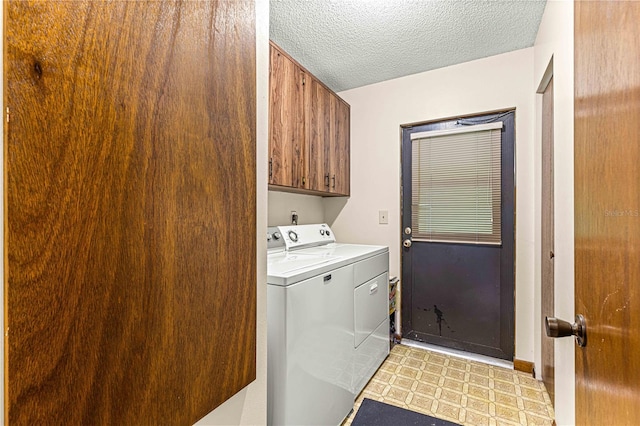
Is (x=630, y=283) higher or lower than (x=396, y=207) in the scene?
lower

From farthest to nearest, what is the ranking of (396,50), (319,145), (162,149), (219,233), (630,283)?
(319,145) < (396,50) < (219,233) < (162,149) < (630,283)

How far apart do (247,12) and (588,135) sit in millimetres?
851

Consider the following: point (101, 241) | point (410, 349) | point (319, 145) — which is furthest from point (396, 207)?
point (101, 241)

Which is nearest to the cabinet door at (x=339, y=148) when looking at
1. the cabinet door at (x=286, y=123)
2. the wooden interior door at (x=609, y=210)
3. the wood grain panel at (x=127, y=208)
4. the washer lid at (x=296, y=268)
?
the cabinet door at (x=286, y=123)

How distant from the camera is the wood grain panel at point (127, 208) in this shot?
16.3 inches

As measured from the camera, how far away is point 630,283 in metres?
0.47

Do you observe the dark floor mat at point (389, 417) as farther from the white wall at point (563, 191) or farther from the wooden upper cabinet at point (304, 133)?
the wooden upper cabinet at point (304, 133)

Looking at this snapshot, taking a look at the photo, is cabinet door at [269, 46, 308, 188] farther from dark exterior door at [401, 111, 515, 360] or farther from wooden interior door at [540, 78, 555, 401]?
wooden interior door at [540, 78, 555, 401]

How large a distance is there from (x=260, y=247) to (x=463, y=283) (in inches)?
84.7

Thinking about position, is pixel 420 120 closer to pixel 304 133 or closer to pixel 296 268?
pixel 304 133

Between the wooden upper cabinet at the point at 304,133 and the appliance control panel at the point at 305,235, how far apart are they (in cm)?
32

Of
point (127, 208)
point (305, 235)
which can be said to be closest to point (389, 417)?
point (305, 235)

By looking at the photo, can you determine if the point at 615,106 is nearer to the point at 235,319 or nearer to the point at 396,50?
the point at 235,319

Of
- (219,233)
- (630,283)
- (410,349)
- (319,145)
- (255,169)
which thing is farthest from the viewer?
(410,349)
